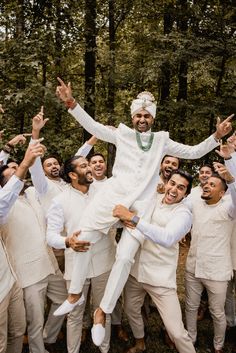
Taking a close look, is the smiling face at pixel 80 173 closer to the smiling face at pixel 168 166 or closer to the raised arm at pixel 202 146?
the raised arm at pixel 202 146

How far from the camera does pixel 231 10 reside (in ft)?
31.0

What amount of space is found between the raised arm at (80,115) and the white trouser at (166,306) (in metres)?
1.78

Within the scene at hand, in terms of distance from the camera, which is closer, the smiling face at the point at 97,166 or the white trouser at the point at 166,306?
the white trouser at the point at 166,306

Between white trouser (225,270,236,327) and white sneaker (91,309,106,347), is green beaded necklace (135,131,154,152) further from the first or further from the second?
white trouser (225,270,236,327)

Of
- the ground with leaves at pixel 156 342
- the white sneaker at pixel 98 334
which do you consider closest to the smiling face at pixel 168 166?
the ground with leaves at pixel 156 342

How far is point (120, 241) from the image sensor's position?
13.6ft

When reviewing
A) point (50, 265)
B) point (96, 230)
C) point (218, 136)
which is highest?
point (218, 136)

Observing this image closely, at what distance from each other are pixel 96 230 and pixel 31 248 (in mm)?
820

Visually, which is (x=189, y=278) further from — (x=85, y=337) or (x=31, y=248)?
(x=31, y=248)

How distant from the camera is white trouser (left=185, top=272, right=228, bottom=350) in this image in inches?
183

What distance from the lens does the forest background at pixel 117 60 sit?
8.62 m

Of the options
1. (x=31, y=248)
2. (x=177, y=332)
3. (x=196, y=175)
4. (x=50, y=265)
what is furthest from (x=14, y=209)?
(x=196, y=175)

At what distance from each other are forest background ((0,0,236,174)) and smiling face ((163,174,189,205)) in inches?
183

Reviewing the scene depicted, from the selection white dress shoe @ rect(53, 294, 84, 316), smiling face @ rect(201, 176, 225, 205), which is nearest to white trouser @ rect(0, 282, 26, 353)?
white dress shoe @ rect(53, 294, 84, 316)
